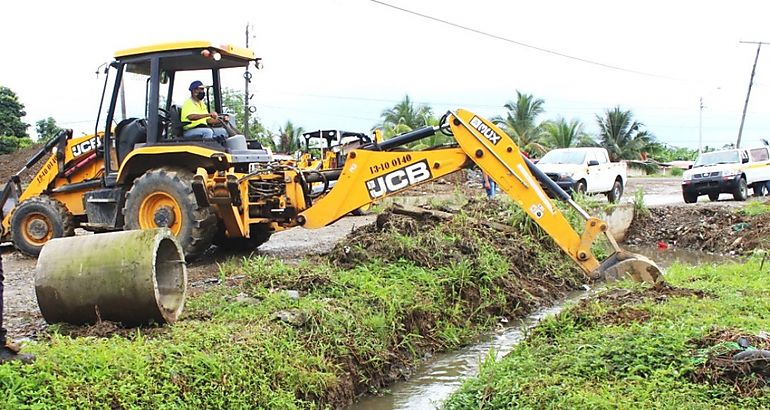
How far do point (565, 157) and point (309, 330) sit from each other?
15.3 metres

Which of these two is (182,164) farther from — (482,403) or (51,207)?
(482,403)

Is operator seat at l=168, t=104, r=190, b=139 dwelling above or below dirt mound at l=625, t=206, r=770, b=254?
above

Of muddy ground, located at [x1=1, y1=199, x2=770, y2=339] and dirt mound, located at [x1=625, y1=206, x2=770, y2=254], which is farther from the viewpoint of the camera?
dirt mound, located at [x1=625, y1=206, x2=770, y2=254]

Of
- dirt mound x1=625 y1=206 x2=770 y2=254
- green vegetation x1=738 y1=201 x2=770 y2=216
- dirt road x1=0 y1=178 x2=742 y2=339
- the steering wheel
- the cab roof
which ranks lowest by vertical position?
dirt mound x1=625 y1=206 x2=770 y2=254

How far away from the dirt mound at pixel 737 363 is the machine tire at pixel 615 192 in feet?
55.3

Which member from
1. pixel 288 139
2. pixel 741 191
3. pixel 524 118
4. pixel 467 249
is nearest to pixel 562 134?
pixel 524 118

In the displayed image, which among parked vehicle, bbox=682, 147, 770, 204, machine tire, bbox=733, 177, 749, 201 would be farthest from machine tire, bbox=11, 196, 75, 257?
machine tire, bbox=733, 177, 749, 201

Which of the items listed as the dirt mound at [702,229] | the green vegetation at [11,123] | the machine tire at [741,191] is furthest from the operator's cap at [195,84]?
the green vegetation at [11,123]

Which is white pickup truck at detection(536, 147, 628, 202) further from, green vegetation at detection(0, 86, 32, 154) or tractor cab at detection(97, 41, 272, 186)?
green vegetation at detection(0, 86, 32, 154)

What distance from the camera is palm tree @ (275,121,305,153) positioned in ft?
130

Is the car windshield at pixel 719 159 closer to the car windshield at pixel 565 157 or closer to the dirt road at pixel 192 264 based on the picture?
the car windshield at pixel 565 157

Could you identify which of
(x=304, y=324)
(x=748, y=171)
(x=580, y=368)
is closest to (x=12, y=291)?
(x=304, y=324)

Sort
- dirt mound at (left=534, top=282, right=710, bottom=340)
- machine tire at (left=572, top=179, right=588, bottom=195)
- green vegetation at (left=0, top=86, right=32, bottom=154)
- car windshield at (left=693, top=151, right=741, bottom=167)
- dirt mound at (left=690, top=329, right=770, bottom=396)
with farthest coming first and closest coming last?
green vegetation at (left=0, top=86, right=32, bottom=154) < car windshield at (left=693, top=151, right=741, bottom=167) < machine tire at (left=572, top=179, right=588, bottom=195) < dirt mound at (left=534, top=282, right=710, bottom=340) < dirt mound at (left=690, top=329, right=770, bottom=396)

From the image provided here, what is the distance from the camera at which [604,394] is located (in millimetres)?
5309
